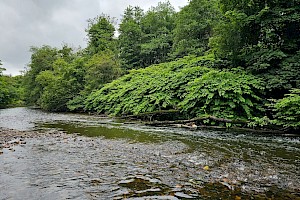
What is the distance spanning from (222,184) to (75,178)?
11.2ft

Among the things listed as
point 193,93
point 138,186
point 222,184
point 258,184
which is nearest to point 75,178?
point 138,186

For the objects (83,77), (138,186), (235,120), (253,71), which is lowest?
(138,186)

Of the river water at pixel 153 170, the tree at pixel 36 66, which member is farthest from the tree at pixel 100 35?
the river water at pixel 153 170

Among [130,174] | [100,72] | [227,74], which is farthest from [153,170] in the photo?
[100,72]

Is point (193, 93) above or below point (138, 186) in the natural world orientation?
above

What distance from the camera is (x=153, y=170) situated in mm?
6652

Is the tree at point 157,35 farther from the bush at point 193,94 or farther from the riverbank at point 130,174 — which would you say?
the riverbank at point 130,174

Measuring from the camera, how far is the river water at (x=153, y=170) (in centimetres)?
508

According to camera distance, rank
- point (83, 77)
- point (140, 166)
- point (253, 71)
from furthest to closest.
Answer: point (83, 77) → point (253, 71) → point (140, 166)

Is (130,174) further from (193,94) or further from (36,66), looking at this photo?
(36,66)

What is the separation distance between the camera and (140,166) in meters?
7.10

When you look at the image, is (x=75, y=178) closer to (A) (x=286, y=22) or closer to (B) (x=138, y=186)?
(B) (x=138, y=186)

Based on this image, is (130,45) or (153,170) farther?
(130,45)

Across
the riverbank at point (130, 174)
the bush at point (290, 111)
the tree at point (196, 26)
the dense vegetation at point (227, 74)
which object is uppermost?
the tree at point (196, 26)
